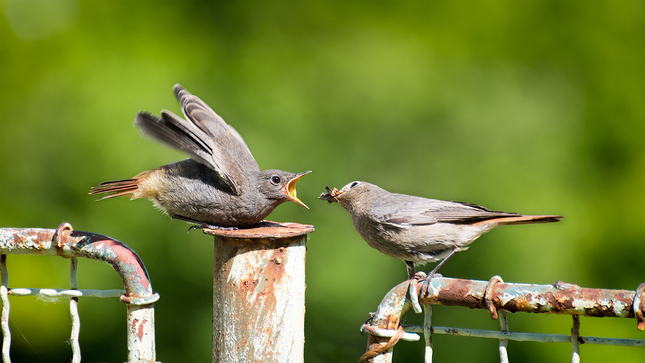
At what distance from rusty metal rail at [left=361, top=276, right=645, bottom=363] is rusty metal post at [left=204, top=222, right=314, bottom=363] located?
32 cm

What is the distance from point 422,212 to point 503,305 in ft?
4.91

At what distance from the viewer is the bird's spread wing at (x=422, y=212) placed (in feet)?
10.2

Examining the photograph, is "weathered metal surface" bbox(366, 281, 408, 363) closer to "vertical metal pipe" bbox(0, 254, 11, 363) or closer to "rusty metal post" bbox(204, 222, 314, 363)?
"rusty metal post" bbox(204, 222, 314, 363)

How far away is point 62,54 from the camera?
5258 millimetres

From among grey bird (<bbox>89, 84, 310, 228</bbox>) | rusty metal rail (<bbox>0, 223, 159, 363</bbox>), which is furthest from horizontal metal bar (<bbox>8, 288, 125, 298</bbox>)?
grey bird (<bbox>89, 84, 310, 228</bbox>)

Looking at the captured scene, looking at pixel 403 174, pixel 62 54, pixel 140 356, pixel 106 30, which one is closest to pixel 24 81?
pixel 62 54

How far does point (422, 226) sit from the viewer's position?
10.3ft

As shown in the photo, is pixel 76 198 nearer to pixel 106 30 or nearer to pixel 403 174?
pixel 106 30

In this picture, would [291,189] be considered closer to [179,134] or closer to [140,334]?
[179,134]

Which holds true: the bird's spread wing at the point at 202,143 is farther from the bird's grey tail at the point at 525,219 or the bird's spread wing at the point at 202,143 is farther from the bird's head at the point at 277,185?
the bird's grey tail at the point at 525,219

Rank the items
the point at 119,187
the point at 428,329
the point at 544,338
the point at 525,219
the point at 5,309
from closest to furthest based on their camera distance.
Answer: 1. the point at 544,338
2. the point at 428,329
3. the point at 5,309
4. the point at 525,219
5. the point at 119,187

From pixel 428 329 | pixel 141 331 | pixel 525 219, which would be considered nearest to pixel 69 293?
pixel 141 331

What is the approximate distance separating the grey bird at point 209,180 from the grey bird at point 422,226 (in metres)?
0.50

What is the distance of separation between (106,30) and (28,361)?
307cm
